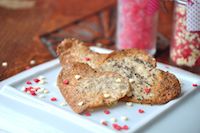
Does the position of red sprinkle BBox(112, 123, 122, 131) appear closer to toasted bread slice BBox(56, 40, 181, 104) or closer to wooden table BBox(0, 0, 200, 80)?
toasted bread slice BBox(56, 40, 181, 104)

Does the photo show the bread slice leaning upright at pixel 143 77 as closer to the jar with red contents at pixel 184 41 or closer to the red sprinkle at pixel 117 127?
the red sprinkle at pixel 117 127

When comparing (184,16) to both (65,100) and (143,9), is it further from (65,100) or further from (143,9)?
(65,100)

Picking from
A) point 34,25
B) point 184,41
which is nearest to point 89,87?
point 184,41

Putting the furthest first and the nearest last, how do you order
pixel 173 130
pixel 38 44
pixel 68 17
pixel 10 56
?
pixel 68 17
pixel 38 44
pixel 10 56
pixel 173 130

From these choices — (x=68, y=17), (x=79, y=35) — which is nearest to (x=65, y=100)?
(x=79, y=35)

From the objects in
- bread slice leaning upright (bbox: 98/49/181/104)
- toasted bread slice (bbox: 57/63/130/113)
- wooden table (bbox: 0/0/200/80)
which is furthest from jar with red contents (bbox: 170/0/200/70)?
toasted bread slice (bbox: 57/63/130/113)

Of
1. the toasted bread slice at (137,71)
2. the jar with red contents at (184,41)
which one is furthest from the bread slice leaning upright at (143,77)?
the jar with red contents at (184,41)

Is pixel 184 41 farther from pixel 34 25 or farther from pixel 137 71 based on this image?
pixel 34 25
